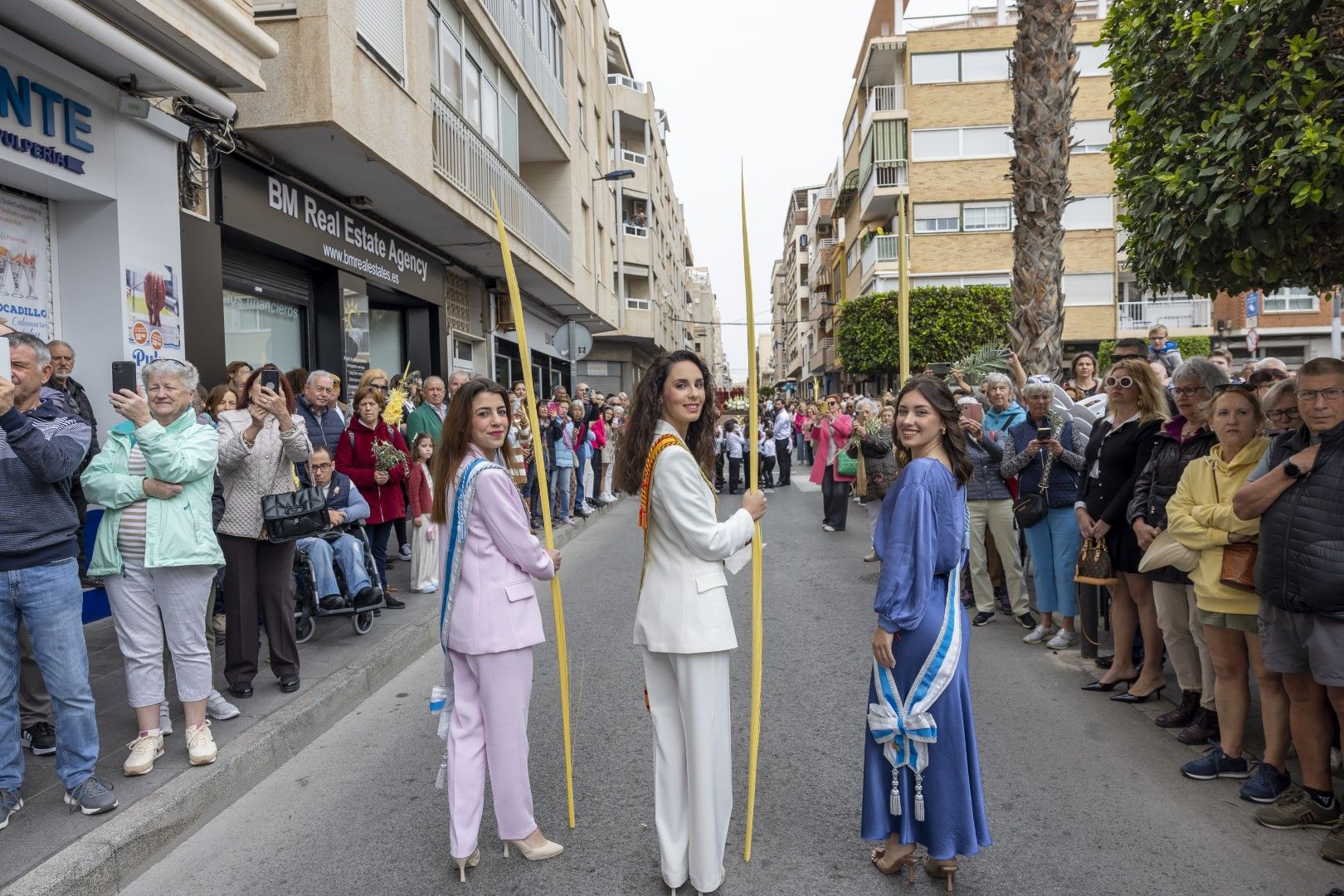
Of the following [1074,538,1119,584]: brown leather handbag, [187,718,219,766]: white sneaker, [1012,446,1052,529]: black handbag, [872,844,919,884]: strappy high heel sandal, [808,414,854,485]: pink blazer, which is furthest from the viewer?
[808,414,854,485]: pink blazer

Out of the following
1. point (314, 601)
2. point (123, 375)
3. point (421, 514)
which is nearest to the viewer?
point (314, 601)

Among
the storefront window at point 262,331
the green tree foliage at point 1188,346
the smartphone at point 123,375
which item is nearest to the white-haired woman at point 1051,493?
the smartphone at point 123,375

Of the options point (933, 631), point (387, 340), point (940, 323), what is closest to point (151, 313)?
point (933, 631)

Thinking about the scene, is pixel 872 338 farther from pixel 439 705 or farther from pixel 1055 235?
pixel 439 705

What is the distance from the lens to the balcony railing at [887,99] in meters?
36.6

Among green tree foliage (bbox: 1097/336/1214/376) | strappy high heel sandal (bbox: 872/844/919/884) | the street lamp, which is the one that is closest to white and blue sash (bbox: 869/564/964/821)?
strappy high heel sandal (bbox: 872/844/919/884)

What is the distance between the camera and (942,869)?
11.0 ft

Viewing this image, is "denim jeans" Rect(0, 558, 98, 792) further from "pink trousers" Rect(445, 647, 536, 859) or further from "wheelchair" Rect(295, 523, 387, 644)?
"wheelchair" Rect(295, 523, 387, 644)

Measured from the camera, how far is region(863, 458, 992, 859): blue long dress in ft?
10.8

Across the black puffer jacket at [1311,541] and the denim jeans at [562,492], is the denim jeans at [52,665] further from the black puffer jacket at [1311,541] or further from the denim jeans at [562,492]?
the denim jeans at [562,492]

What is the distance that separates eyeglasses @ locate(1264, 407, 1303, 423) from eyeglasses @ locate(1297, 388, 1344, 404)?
0.72 metres

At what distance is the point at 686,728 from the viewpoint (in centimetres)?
327

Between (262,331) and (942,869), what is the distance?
1010 centimetres

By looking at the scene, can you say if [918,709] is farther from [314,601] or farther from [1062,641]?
[314,601]
